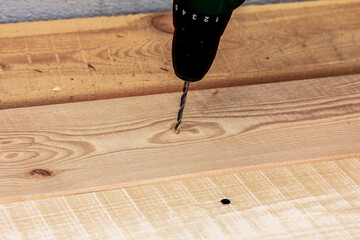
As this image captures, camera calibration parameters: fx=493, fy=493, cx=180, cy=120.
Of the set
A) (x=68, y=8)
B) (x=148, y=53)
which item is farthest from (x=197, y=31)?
(x=68, y=8)

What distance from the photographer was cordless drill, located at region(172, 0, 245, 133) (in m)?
0.66

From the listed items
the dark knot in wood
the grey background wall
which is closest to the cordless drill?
the dark knot in wood

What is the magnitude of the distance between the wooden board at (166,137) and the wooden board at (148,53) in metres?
0.05

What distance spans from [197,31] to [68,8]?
52cm

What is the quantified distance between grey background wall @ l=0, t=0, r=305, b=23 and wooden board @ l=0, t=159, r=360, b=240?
54cm

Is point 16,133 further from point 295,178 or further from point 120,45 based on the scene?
point 295,178

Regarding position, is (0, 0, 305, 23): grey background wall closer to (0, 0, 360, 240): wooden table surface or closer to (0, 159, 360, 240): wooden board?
(0, 0, 360, 240): wooden table surface

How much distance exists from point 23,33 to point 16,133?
28cm

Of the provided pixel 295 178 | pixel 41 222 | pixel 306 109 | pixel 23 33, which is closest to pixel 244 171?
pixel 295 178

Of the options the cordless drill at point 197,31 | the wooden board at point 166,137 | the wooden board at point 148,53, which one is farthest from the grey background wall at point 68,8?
the cordless drill at point 197,31

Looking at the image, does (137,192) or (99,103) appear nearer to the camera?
(137,192)

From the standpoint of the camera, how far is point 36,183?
733mm

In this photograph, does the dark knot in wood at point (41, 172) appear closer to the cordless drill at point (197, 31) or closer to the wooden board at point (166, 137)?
the wooden board at point (166, 137)

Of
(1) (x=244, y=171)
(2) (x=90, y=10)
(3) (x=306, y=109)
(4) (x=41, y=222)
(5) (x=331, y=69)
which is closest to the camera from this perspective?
(4) (x=41, y=222)
